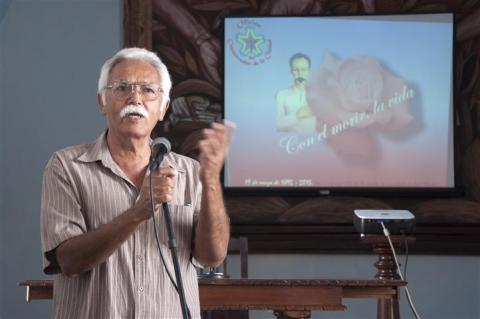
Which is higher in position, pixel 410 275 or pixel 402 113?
pixel 402 113

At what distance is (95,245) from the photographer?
79.2 inches

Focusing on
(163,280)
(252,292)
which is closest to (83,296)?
(163,280)

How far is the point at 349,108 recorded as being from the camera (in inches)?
231

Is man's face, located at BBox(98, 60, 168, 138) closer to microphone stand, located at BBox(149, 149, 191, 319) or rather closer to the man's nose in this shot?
the man's nose

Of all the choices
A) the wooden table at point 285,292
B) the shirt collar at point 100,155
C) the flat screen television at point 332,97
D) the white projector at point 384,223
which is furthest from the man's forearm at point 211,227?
the flat screen television at point 332,97

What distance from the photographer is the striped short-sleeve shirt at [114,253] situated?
2.09 m

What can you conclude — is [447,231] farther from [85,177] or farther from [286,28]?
[85,177]

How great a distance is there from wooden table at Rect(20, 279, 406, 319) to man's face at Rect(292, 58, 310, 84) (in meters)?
2.79

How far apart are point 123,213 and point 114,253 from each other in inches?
6.1

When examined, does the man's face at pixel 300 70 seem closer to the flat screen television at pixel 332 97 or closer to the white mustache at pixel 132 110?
the flat screen television at pixel 332 97

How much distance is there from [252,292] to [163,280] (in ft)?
3.69

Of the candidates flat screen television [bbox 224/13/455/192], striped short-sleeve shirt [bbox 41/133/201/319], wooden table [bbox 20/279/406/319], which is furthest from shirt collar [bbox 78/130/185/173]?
flat screen television [bbox 224/13/455/192]

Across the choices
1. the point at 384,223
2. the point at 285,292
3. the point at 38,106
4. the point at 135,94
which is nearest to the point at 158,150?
the point at 135,94

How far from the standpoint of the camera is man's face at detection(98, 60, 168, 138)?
7.01 ft
